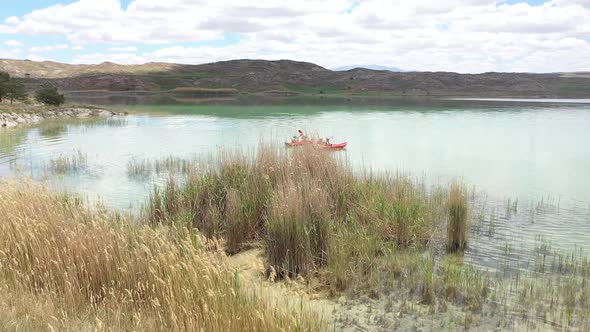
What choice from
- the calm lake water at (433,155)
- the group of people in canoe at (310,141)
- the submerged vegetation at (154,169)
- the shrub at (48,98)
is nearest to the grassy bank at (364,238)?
the group of people in canoe at (310,141)

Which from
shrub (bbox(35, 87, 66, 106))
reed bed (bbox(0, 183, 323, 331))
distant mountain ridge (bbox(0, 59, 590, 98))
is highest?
distant mountain ridge (bbox(0, 59, 590, 98))

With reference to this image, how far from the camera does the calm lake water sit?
38.7 feet

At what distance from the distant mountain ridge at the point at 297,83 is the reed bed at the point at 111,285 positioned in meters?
127

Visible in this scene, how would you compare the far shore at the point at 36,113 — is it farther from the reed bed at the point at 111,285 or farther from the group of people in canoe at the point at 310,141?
the reed bed at the point at 111,285

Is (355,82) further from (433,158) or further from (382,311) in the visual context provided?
(382,311)

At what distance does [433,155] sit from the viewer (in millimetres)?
24656

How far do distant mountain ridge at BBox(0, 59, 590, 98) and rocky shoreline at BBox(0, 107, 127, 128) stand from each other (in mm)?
81460

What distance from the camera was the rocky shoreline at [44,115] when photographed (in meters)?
37.0

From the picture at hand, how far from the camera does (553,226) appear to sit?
11.4 meters

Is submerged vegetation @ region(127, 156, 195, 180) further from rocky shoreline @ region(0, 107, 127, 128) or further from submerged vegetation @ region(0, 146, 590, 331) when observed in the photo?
rocky shoreline @ region(0, 107, 127, 128)

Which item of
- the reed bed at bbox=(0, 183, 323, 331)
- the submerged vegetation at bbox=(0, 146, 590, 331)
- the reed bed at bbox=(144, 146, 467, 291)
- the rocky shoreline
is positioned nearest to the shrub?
the rocky shoreline

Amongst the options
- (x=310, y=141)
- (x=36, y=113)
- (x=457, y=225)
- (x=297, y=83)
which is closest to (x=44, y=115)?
(x=36, y=113)

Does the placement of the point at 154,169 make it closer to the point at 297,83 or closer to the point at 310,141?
the point at 310,141

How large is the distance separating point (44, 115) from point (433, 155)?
36259 mm
